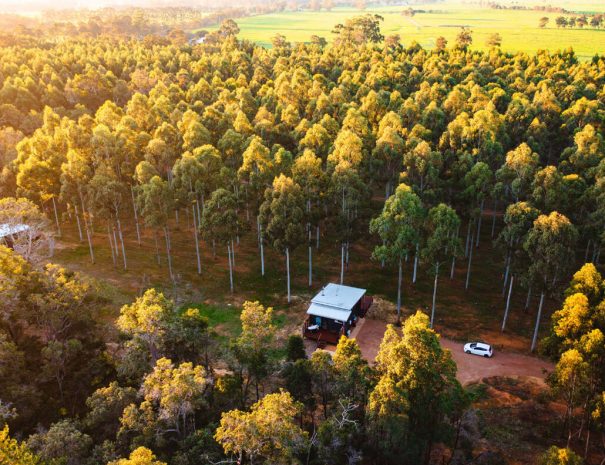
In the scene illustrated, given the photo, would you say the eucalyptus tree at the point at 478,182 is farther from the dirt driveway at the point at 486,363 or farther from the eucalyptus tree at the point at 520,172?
the dirt driveway at the point at 486,363

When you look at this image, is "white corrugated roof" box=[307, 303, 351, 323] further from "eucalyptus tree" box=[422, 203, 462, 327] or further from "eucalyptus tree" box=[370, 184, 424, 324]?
"eucalyptus tree" box=[422, 203, 462, 327]

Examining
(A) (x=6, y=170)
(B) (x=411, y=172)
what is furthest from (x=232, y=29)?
(B) (x=411, y=172)

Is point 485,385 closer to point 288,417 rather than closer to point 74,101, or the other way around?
point 288,417

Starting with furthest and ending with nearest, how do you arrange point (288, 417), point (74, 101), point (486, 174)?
point (74, 101) → point (486, 174) → point (288, 417)

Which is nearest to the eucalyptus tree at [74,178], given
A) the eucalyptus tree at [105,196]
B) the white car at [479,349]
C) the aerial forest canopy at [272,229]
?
the aerial forest canopy at [272,229]

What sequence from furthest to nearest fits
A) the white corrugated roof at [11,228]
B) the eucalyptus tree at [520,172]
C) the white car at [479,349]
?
the eucalyptus tree at [520,172] → the white corrugated roof at [11,228] → the white car at [479,349]
